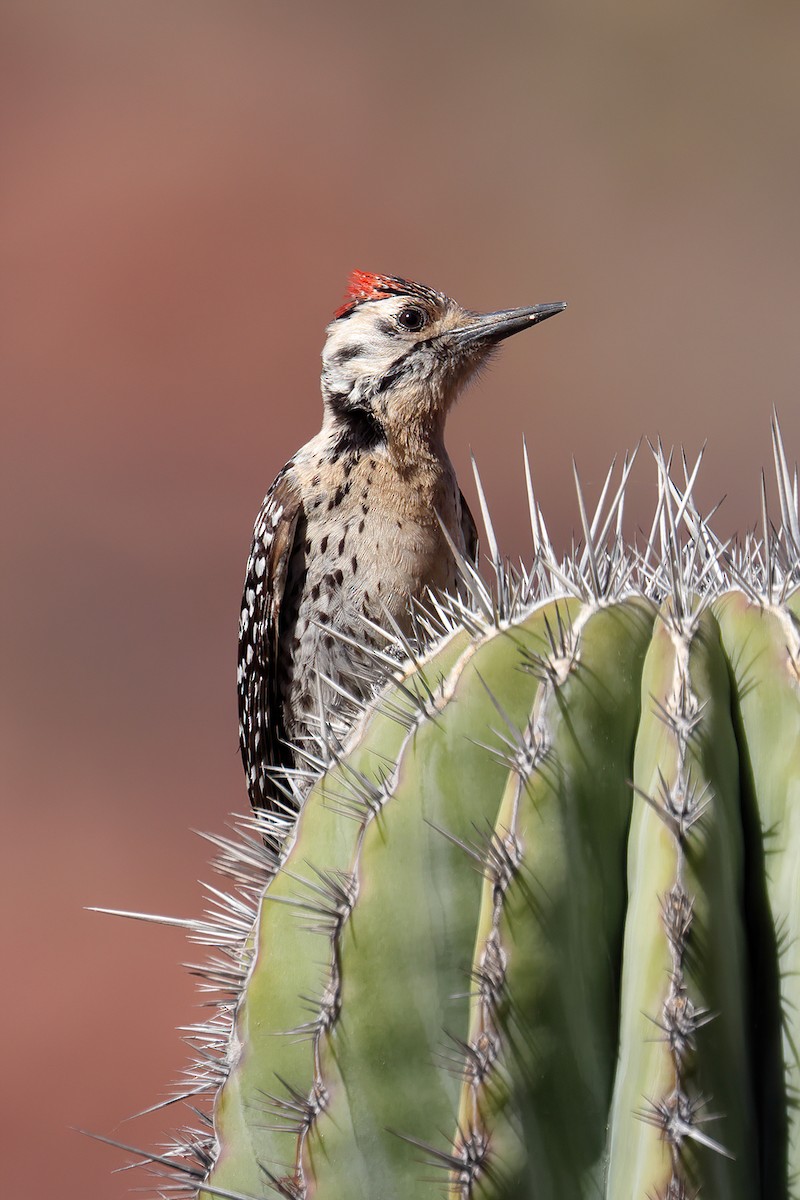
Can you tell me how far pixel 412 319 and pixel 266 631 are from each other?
49cm

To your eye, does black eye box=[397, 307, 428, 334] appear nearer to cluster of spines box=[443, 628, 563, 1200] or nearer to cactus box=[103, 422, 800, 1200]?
cactus box=[103, 422, 800, 1200]

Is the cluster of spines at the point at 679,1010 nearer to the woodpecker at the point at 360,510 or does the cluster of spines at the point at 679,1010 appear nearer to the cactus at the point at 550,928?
the cactus at the point at 550,928

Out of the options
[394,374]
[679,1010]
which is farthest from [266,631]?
[679,1010]

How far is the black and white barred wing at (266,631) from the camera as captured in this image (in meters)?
1.60

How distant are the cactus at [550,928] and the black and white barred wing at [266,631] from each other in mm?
969

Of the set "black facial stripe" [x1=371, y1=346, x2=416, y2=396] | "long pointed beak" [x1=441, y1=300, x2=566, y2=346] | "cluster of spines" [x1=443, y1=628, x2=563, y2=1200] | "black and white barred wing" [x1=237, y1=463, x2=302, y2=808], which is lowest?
"cluster of spines" [x1=443, y1=628, x2=563, y2=1200]

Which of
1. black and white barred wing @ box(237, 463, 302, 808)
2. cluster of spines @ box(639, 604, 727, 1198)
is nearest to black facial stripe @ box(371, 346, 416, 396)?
black and white barred wing @ box(237, 463, 302, 808)

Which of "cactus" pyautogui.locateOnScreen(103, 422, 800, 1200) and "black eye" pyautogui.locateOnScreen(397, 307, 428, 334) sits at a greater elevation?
"black eye" pyautogui.locateOnScreen(397, 307, 428, 334)

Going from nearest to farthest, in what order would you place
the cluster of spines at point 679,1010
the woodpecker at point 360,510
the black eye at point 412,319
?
the cluster of spines at point 679,1010, the woodpecker at point 360,510, the black eye at point 412,319

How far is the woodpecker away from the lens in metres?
1.51

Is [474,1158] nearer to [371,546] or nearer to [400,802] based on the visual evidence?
[400,802]

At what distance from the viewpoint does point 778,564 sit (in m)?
0.65

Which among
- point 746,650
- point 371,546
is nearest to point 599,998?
point 746,650

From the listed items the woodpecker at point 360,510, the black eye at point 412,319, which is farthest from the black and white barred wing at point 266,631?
the black eye at point 412,319
